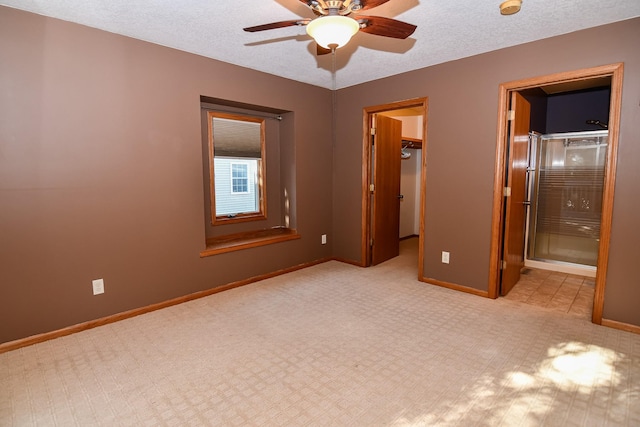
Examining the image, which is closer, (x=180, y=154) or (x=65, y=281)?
(x=65, y=281)

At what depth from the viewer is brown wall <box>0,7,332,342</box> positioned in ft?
7.61

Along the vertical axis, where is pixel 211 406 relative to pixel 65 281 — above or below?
below

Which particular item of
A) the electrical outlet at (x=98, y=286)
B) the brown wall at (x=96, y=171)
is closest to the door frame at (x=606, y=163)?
the brown wall at (x=96, y=171)

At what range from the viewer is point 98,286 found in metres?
2.70

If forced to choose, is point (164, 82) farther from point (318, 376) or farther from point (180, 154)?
point (318, 376)

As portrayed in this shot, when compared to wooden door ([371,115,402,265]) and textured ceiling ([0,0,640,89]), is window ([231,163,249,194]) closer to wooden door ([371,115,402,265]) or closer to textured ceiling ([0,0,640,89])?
textured ceiling ([0,0,640,89])

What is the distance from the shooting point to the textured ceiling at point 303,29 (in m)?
2.24

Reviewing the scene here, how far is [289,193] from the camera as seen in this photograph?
4277mm

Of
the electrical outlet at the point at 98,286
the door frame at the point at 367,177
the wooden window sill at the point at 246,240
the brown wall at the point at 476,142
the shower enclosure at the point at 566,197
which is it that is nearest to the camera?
Result: the brown wall at the point at 476,142

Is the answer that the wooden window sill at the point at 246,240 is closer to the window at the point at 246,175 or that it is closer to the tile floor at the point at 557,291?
the window at the point at 246,175

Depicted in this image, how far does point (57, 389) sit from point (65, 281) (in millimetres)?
915

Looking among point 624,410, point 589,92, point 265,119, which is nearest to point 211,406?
point 624,410

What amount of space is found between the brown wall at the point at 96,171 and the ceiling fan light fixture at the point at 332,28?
179 cm

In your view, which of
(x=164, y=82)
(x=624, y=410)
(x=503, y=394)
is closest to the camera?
(x=624, y=410)
